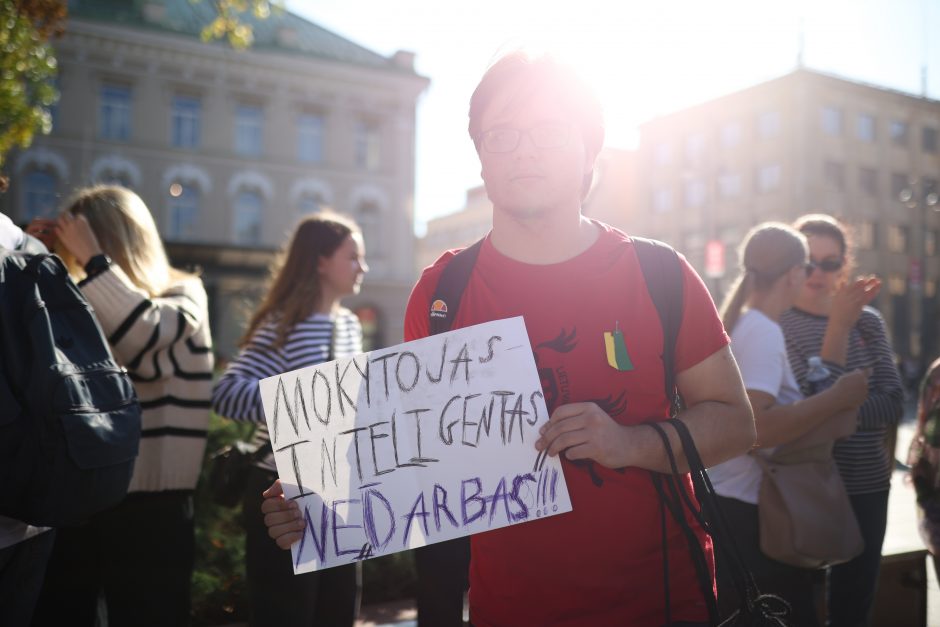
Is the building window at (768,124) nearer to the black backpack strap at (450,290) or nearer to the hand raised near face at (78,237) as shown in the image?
the hand raised near face at (78,237)

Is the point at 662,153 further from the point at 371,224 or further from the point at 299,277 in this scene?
the point at 299,277

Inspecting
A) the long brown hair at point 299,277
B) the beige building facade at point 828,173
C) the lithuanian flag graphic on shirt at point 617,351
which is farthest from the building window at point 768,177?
the lithuanian flag graphic on shirt at point 617,351

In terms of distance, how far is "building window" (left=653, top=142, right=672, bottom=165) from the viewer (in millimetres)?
43062

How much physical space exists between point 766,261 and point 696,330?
147cm

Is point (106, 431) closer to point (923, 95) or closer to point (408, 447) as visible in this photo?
point (408, 447)

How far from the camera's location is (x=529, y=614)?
1.50 meters

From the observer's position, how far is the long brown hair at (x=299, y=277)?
3.03 meters

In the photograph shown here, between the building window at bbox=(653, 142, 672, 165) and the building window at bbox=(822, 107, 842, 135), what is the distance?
853 cm

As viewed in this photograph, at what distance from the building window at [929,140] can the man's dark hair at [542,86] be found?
4707cm

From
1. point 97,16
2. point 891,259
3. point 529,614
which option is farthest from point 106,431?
point 891,259

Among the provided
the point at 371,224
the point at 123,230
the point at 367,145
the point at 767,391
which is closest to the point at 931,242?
the point at 371,224

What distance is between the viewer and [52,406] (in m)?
1.70

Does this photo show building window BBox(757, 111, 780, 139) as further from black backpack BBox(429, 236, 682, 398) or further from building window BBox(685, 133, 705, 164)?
black backpack BBox(429, 236, 682, 398)

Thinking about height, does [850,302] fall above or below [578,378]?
above
